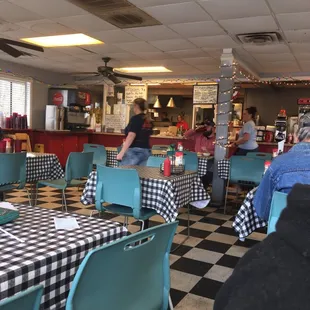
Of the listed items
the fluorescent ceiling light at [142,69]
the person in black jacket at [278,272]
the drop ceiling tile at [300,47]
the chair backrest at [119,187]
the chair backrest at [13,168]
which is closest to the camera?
the person in black jacket at [278,272]

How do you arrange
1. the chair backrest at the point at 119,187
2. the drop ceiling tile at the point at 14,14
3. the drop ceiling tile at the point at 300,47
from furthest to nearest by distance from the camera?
the drop ceiling tile at the point at 300,47 < the drop ceiling tile at the point at 14,14 < the chair backrest at the point at 119,187

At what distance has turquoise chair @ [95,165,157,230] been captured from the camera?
9.77ft

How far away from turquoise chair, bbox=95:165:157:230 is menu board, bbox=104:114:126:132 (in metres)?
6.52

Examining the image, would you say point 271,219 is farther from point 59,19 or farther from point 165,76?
point 165,76

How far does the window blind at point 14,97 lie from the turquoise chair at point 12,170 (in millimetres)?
4771

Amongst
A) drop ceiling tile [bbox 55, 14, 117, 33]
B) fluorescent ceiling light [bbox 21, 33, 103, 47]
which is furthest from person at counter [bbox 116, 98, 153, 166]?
fluorescent ceiling light [bbox 21, 33, 103, 47]

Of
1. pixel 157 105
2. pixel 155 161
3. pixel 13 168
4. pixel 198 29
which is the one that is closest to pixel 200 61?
pixel 198 29

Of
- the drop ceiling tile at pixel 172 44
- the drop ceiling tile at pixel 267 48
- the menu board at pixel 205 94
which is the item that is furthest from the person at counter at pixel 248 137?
the menu board at pixel 205 94

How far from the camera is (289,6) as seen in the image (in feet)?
Answer: 12.3

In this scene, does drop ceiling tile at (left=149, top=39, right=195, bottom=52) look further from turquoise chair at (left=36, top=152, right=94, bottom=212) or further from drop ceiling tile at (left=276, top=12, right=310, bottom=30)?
turquoise chair at (left=36, top=152, right=94, bottom=212)

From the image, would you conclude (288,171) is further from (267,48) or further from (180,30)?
(267,48)

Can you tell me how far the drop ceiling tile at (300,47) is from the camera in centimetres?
534

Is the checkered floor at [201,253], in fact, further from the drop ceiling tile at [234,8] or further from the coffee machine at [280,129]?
the coffee machine at [280,129]

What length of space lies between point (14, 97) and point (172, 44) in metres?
4.53
